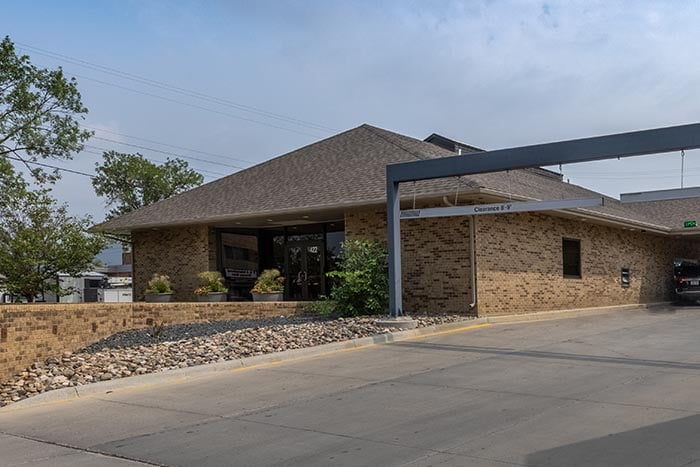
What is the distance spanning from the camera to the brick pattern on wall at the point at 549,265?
59.7 feet

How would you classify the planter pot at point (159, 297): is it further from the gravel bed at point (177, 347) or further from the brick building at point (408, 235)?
the gravel bed at point (177, 347)

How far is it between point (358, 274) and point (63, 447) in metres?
11.0

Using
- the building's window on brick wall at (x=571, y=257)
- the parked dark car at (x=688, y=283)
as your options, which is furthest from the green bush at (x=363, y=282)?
the parked dark car at (x=688, y=283)

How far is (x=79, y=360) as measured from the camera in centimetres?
1180

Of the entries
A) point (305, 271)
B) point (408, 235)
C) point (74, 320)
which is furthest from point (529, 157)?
point (305, 271)

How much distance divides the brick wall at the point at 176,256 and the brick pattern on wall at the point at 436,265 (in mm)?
7197

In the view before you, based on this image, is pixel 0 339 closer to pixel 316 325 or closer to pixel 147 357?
pixel 147 357

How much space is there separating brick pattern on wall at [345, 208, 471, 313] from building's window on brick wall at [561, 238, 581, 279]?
5263 mm

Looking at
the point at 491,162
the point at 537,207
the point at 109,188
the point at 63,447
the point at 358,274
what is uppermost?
the point at 109,188

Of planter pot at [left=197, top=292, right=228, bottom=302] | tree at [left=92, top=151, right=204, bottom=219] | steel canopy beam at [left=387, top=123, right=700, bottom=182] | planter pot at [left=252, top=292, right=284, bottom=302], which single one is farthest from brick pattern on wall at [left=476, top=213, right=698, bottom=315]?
tree at [left=92, top=151, right=204, bottom=219]

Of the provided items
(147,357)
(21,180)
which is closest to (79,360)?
(147,357)

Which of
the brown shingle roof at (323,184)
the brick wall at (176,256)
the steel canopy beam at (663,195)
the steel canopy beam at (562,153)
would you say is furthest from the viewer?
the brick wall at (176,256)

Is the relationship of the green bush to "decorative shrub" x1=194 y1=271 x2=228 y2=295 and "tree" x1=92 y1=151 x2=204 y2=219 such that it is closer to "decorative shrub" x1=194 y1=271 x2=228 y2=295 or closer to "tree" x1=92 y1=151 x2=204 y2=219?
"decorative shrub" x1=194 y1=271 x2=228 y2=295

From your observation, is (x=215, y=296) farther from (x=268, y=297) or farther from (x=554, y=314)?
(x=554, y=314)
